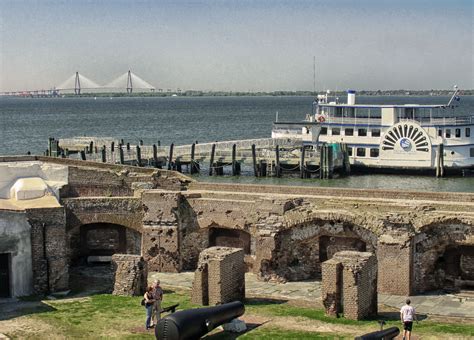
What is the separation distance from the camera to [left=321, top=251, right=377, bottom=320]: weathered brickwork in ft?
59.5

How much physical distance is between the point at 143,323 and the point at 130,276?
9.36 feet

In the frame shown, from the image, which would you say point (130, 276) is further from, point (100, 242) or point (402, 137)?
point (402, 137)

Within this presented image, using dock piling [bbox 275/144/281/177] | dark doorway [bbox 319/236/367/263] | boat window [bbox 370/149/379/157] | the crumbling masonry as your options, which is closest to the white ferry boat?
boat window [bbox 370/149/379/157]

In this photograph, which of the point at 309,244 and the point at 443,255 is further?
the point at 309,244

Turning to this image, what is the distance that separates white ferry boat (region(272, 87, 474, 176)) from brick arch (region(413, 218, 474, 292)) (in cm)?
3243

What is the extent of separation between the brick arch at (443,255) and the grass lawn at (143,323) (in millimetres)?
3293

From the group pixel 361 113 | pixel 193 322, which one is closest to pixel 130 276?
pixel 193 322

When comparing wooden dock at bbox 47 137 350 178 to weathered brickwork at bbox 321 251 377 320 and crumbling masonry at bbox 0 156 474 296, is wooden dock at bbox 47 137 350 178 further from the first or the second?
weathered brickwork at bbox 321 251 377 320

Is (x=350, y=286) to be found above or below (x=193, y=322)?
above

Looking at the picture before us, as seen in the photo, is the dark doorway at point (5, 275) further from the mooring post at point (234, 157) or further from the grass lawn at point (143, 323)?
Result: the mooring post at point (234, 157)

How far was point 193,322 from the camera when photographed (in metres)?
15.7

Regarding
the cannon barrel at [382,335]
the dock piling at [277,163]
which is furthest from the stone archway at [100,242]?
the dock piling at [277,163]

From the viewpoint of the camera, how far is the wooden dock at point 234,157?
5341cm

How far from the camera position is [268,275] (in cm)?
2244
